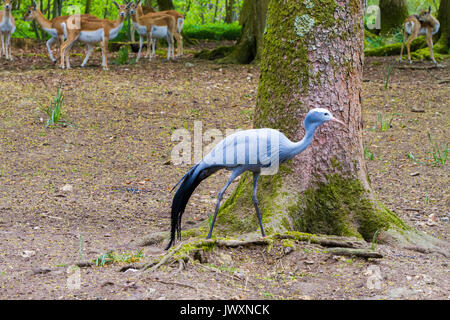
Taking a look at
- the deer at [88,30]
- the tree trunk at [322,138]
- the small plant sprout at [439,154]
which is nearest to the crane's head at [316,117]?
the tree trunk at [322,138]

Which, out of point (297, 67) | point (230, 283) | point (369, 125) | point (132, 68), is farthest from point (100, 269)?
point (132, 68)

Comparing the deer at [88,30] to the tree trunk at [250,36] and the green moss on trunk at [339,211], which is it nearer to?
the tree trunk at [250,36]

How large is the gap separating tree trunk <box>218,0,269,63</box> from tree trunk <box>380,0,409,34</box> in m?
5.64

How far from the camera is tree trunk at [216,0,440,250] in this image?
472 cm

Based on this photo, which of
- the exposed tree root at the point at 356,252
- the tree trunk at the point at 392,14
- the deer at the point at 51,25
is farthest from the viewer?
the tree trunk at the point at 392,14

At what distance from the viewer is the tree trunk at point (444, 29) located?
13859mm

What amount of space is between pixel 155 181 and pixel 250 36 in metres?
6.60

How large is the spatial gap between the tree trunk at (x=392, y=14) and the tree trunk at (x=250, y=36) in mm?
5635

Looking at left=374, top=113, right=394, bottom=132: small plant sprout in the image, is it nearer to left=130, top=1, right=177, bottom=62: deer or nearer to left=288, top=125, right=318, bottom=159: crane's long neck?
left=288, top=125, right=318, bottom=159: crane's long neck

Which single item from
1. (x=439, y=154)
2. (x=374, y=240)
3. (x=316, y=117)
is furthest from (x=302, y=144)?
(x=439, y=154)

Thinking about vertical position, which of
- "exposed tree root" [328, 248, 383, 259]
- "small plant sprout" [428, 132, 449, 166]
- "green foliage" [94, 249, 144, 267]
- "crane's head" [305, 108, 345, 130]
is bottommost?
"small plant sprout" [428, 132, 449, 166]

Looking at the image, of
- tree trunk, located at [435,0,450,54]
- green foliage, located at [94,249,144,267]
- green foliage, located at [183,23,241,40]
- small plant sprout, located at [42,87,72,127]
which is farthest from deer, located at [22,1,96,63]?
green foliage, located at [94,249,144,267]

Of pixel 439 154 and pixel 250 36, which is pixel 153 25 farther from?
pixel 439 154

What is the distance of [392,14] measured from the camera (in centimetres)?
1659
